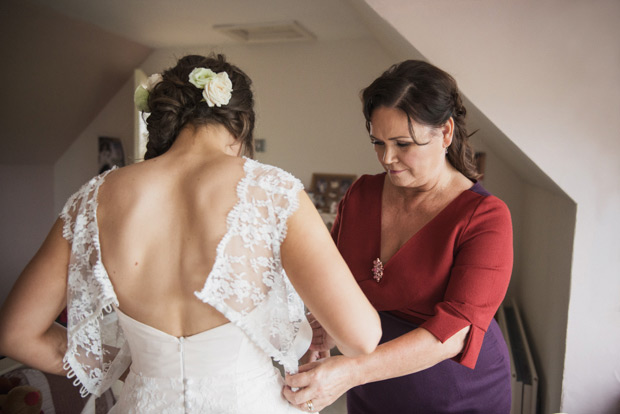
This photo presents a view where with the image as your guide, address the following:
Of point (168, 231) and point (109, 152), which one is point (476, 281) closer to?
point (168, 231)

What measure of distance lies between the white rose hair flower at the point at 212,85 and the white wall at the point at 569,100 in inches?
45.7

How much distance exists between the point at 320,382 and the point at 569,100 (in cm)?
142

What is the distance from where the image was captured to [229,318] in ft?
2.90

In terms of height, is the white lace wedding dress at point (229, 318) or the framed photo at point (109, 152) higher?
the framed photo at point (109, 152)

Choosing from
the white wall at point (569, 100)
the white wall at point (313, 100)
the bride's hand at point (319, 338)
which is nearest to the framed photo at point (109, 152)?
the white wall at point (313, 100)

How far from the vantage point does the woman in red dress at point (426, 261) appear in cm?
109

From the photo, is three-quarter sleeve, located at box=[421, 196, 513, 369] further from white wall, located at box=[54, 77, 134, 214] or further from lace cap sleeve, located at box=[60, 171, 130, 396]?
white wall, located at box=[54, 77, 134, 214]

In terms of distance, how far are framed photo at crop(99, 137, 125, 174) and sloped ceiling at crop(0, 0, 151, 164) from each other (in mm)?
316

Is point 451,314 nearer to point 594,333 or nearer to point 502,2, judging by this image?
point 594,333

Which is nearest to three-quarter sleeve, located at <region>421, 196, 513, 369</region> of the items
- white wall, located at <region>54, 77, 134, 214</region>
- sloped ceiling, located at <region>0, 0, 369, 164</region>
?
sloped ceiling, located at <region>0, 0, 369, 164</region>

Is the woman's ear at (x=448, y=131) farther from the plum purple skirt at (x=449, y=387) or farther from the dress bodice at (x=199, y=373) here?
the dress bodice at (x=199, y=373)

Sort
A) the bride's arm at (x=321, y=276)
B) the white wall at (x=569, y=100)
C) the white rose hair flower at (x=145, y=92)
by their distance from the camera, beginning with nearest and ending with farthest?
the bride's arm at (x=321, y=276) → the white rose hair flower at (x=145, y=92) → the white wall at (x=569, y=100)

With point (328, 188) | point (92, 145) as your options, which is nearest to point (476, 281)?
point (328, 188)

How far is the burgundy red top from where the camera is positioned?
3.59ft
